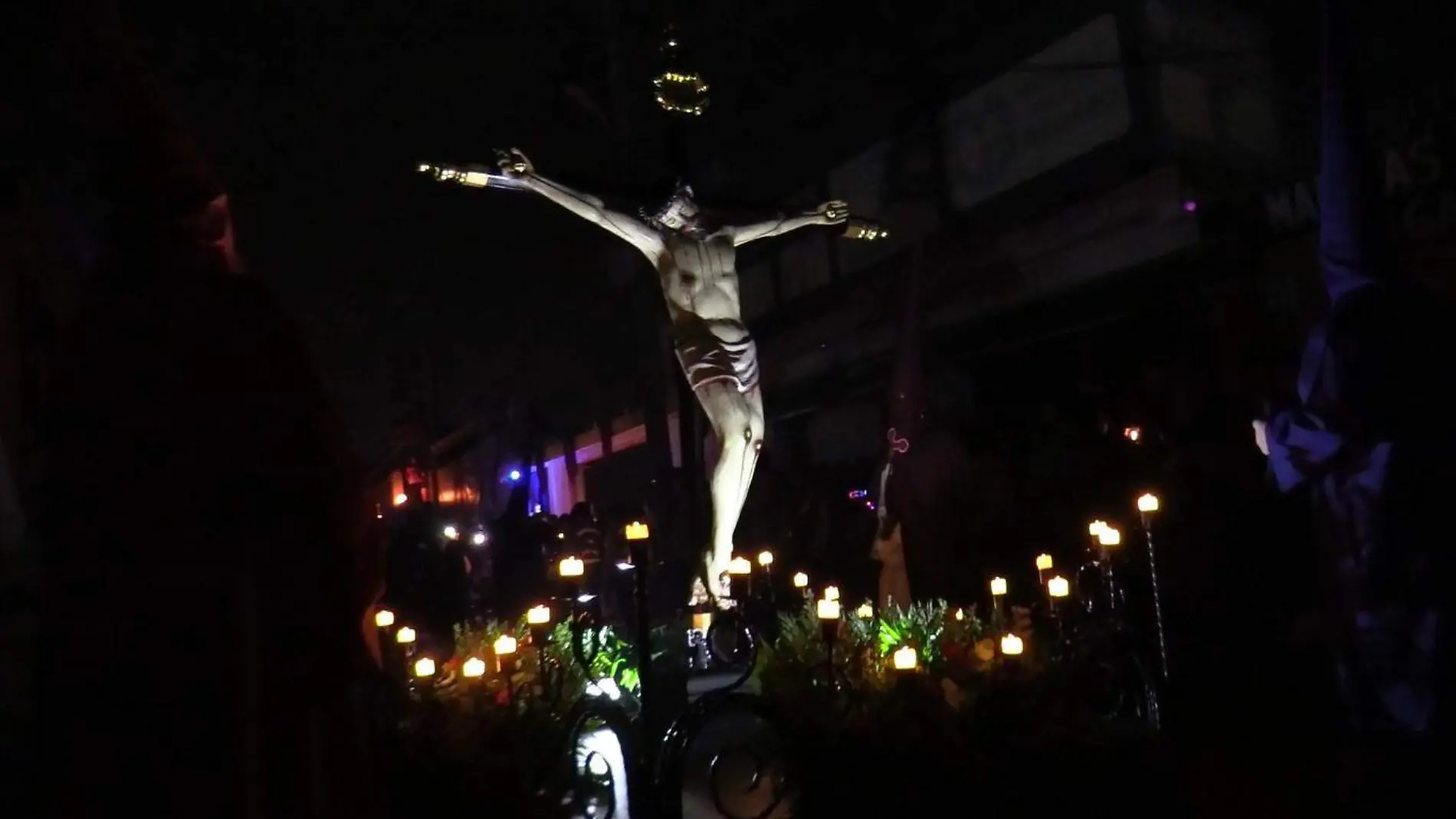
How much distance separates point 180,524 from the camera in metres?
1.78

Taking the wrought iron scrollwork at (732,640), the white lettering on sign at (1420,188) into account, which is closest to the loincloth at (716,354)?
the wrought iron scrollwork at (732,640)

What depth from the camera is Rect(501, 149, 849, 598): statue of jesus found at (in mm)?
5172

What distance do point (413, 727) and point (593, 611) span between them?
1.37m

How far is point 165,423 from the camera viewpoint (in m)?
1.79

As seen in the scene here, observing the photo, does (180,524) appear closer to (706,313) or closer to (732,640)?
(732,640)

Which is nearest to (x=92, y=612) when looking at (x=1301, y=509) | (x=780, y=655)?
(x=780, y=655)

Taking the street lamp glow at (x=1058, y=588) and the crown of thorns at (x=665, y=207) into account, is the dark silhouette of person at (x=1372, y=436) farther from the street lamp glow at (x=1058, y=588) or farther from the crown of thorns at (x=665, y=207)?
the crown of thorns at (x=665, y=207)

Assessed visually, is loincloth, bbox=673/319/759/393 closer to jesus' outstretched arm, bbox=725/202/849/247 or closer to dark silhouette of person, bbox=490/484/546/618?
jesus' outstretched arm, bbox=725/202/849/247

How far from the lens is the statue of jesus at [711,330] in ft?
17.0

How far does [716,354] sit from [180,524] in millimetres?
3546

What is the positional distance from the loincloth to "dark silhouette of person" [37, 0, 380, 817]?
3296mm

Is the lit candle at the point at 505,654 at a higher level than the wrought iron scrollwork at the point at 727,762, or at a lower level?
higher

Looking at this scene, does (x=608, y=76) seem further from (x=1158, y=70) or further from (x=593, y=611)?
(x=1158, y=70)

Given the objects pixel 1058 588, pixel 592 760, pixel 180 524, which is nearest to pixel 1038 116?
pixel 1058 588
